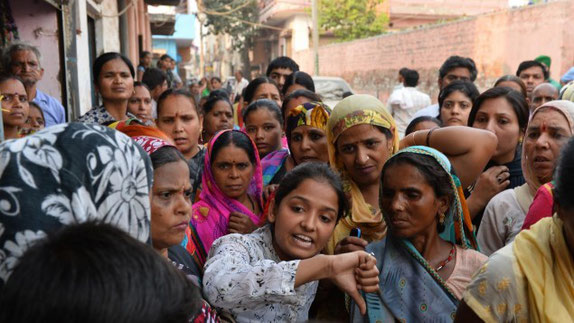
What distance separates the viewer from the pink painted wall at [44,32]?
5078 mm

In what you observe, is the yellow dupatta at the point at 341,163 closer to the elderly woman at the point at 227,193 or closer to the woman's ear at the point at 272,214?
the woman's ear at the point at 272,214

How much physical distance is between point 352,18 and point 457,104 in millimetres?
22383

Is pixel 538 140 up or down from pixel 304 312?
up

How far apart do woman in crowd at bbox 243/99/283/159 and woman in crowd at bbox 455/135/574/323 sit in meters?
2.49

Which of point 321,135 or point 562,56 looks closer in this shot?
point 321,135

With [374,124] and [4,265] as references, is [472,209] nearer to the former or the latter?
[374,124]

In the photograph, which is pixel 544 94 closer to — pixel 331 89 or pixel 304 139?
pixel 304 139

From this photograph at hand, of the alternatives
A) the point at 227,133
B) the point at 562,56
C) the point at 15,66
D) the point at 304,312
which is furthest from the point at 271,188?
the point at 562,56

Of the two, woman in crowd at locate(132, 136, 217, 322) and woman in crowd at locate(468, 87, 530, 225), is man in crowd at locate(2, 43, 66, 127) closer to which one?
woman in crowd at locate(132, 136, 217, 322)

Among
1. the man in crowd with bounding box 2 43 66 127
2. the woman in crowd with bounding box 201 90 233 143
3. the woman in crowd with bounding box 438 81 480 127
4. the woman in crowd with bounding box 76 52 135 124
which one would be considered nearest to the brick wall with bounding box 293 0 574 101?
the woman in crowd with bounding box 438 81 480 127

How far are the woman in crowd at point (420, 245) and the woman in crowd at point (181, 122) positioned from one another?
1.85 meters

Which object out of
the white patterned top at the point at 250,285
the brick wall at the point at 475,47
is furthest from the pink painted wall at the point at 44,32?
the brick wall at the point at 475,47

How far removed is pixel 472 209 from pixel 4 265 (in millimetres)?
2198

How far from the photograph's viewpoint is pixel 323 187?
2.17 metres
